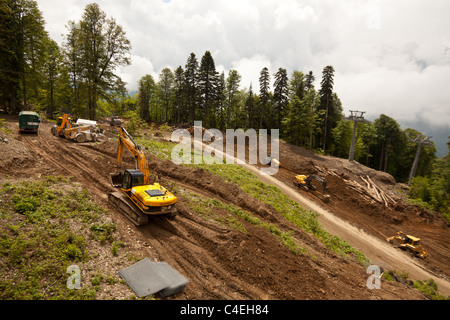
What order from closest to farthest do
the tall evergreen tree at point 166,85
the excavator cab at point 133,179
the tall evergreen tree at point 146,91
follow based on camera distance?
the excavator cab at point 133,179, the tall evergreen tree at point 166,85, the tall evergreen tree at point 146,91

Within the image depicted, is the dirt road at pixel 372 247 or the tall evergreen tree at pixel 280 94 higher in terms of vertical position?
the tall evergreen tree at pixel 280 94

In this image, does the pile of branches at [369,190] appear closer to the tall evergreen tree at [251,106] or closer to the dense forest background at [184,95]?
the dense forest background at [184,95]

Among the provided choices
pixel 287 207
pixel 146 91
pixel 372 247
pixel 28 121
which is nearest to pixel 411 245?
pixel 372 247

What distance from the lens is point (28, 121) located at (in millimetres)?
21500

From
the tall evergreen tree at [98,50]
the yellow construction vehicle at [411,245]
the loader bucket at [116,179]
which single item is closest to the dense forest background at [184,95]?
the tall evergreen tree at [98,50]

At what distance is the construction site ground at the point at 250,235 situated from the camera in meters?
8.60

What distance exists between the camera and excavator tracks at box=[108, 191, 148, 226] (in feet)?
35.2

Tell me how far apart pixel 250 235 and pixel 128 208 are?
259 inches

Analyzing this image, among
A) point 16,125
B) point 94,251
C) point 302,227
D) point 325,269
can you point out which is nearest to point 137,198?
point 94,251

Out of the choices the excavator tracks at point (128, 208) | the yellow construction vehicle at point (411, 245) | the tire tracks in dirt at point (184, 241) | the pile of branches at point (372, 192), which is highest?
the excavator tracks at point (128, 208)

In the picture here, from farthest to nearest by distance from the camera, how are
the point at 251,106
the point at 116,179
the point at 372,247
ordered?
the point at 251,106
the point at 372,247
the point at 116,179

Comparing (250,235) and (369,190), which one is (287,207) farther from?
(369,190)

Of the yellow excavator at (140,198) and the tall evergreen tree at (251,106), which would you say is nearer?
the yellow excavator at (140,198)

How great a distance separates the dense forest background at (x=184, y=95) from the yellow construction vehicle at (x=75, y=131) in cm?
722
